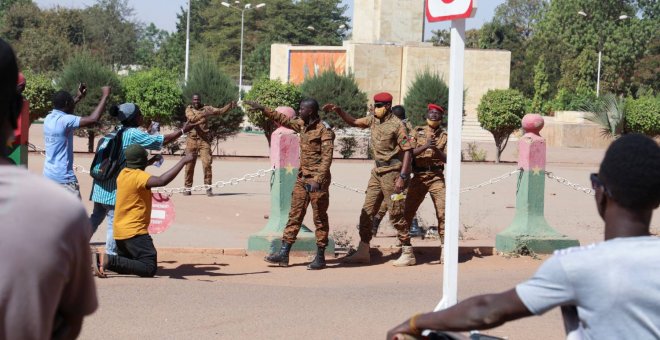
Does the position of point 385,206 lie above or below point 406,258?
above

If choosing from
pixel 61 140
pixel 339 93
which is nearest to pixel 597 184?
pixel 61 140

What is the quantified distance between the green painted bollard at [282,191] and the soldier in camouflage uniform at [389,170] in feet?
2.55

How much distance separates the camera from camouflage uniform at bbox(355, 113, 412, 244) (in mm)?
11336

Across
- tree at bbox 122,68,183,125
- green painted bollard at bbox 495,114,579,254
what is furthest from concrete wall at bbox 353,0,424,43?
green painted bollard at bbox 495,114,579,254

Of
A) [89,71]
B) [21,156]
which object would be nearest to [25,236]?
[21,156]

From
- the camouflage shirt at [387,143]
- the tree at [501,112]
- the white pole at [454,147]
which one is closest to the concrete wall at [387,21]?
the tree at [501,112]

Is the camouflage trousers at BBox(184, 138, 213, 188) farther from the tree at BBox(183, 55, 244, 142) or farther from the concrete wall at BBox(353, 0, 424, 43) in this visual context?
the concrete wall at BBox(353, 0, 424, 43)

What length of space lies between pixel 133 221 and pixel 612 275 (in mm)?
7082

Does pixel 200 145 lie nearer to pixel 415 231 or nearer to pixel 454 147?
pixel 415 231

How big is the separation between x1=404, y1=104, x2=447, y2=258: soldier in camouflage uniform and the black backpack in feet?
11.1

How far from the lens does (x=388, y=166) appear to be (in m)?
11.5

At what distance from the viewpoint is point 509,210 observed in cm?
1880

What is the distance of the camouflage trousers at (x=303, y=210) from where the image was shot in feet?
36.2

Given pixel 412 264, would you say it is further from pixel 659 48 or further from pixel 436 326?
pixel 659 48
